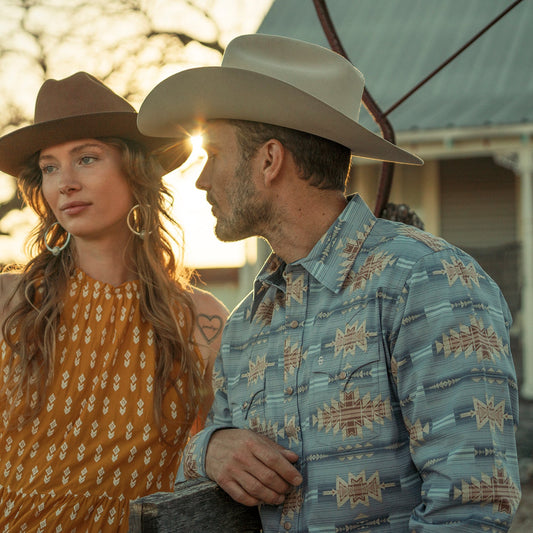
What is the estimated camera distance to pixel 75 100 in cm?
321

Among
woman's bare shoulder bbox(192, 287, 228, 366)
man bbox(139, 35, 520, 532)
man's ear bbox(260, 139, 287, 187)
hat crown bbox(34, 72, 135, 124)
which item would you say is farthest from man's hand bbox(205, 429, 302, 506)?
hat crown bbox(34, 72, 135, 124)

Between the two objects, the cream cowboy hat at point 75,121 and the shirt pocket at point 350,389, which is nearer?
the shirt pocket at point 350,389

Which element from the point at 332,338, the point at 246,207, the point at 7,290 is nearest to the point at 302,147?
the point at 246,207

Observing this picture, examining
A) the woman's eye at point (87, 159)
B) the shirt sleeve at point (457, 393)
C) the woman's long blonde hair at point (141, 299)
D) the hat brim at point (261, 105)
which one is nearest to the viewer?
the shirt sleeve at point (457, 393)

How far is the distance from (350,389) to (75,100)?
1796 mm

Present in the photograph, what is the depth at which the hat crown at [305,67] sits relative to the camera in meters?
2.30

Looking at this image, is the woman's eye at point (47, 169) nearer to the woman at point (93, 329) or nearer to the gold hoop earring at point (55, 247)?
the woman at point (93, 329)

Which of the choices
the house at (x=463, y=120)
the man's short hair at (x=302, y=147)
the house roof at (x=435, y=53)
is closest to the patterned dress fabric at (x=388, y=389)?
the man's short hair at (x=302, y=147)

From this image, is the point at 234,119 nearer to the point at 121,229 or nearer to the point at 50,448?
the point at 121,229

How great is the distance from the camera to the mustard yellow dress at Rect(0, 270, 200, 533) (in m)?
→ 2.88

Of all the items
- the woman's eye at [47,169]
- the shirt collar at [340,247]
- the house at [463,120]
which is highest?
the house at [463,120]

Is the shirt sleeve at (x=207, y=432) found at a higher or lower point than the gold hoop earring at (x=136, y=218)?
lower

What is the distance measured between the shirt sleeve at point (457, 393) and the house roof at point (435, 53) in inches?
333

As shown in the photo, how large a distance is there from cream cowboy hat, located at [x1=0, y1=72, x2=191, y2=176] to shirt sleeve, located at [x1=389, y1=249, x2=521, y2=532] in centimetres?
154
